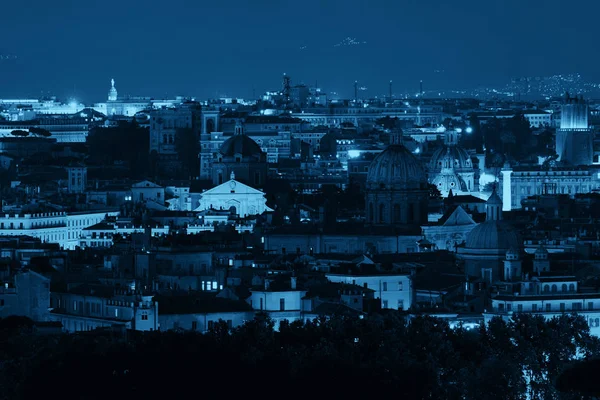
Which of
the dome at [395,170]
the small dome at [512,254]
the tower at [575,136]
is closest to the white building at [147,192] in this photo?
the dome at [395,170]

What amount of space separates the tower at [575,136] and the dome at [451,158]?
772 inches

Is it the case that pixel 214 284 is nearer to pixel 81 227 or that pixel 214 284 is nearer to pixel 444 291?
pixel 444 291

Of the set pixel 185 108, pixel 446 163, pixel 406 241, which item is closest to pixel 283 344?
pixel 406 241

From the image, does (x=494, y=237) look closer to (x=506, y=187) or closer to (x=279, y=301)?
(x=279, y=301)

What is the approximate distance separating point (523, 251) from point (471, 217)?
72.0 ft

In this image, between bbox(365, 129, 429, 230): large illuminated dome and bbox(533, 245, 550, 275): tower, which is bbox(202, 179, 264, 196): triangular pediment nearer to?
bbox(365, 129, 429, 230): large illuminated dome

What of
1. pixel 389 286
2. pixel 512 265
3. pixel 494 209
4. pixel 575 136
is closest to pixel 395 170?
pixel 494 209

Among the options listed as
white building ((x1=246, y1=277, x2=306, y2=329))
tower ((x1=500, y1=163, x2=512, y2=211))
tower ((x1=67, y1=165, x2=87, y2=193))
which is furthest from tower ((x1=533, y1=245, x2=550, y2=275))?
tower ((x1=67, y1=165, x2=87, y2=193))

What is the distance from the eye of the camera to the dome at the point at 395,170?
108125 mm

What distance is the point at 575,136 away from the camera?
17188 cm

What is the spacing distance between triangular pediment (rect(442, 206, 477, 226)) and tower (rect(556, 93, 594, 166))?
5335 cm

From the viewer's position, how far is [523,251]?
292ft

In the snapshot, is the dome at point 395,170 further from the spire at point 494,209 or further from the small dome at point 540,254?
the small dome at point 540,254

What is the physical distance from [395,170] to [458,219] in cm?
273
